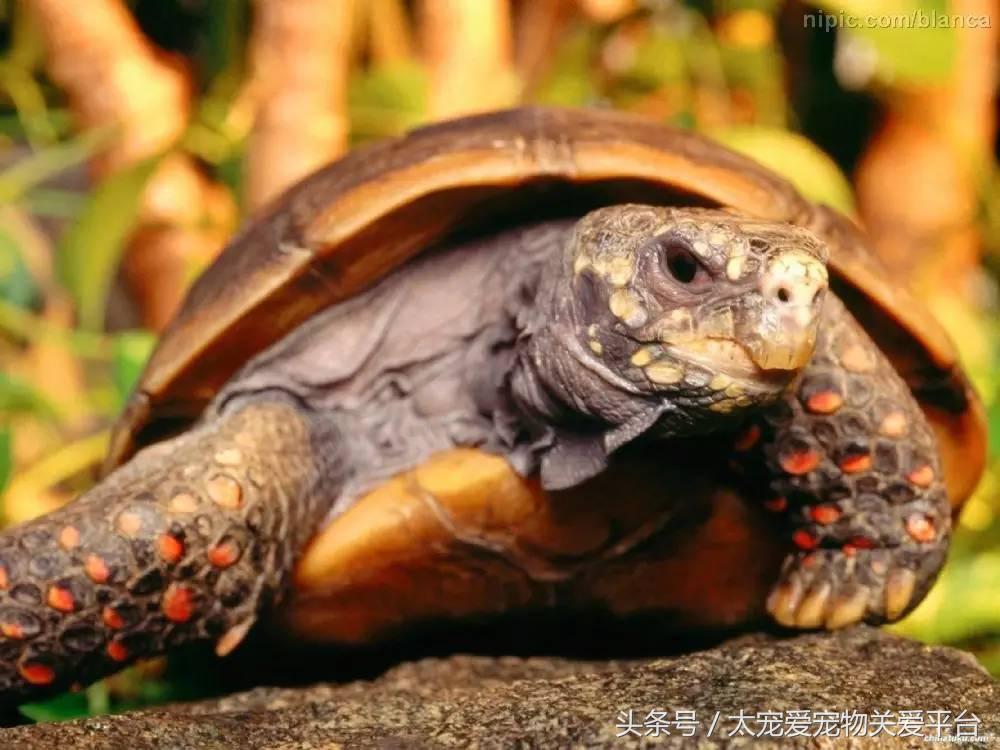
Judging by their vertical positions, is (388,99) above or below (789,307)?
above

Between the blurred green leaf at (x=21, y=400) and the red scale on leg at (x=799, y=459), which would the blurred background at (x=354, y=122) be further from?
the red scale on leg at (x=799, y=459)

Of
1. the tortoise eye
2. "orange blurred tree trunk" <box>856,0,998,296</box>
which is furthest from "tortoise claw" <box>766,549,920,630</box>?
"orange blurred tree trunk" <box>856,0,998,296</box>

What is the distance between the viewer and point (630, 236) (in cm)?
138

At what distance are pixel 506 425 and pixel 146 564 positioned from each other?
0.57 metres

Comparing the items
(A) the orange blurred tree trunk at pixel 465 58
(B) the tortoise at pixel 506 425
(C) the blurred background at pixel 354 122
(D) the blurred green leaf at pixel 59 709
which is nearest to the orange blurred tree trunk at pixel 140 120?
(C) the blurred background at pixel 354 122

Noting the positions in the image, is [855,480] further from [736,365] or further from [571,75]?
[571,75]

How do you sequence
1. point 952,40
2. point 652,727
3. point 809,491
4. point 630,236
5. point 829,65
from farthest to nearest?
1. point 829,65
2. point 952,40
3. point 809,491
4. point 630,236
5. point 652,727

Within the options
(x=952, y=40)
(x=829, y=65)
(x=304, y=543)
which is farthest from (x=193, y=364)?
(x=829, y=65)

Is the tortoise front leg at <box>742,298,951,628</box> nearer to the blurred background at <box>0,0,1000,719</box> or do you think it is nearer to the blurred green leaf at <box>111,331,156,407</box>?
the blurred background at <box>0,0,1000,719</box>

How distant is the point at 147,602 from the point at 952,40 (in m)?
2.71

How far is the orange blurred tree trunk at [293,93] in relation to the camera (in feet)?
10.6

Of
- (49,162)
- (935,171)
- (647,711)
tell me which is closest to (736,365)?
(647,711)

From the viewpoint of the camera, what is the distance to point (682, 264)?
1.31 m

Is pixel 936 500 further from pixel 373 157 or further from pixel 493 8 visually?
pixel 493 8
